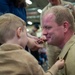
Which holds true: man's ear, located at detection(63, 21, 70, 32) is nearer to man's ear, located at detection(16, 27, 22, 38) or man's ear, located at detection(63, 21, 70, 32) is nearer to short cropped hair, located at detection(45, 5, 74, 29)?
short cropped hair, located at detection(45, 5, 74, 29)

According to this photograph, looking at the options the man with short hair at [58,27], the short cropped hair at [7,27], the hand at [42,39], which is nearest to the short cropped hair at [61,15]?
the man with short hair at [58,27]

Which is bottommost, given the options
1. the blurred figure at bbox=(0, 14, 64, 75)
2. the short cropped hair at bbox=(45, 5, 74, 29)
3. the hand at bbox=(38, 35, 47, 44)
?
the hand at bbox=(38, 35, 47, 44)

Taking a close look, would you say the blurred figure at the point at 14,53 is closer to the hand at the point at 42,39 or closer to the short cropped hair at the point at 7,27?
the short cropped hair at the point at 7,27

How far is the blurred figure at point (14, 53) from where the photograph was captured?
1.60 meters

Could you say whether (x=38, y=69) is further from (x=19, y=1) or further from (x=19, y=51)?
(x=19, y=1)

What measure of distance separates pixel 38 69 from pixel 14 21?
36 centimetres

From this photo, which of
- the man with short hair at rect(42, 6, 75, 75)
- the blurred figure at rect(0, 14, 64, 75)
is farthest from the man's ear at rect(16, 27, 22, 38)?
the man with short hair at rect(42, 6, 75, 75)

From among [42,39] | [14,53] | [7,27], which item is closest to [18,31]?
[7,27]

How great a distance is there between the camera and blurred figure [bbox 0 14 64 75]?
1.60 metres

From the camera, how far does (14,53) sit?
1613mm

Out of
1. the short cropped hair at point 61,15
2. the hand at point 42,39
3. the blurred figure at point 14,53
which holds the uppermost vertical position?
the short cropped hair at point 61,15

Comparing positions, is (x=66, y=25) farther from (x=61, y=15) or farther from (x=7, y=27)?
(x=7, y=27)

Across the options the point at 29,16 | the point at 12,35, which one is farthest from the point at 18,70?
the point at 29,16

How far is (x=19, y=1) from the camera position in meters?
2.31
